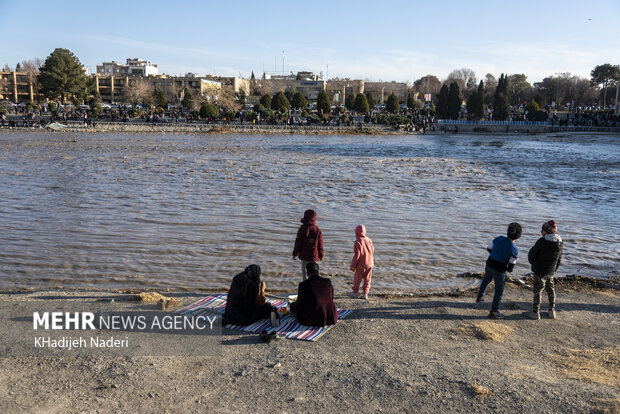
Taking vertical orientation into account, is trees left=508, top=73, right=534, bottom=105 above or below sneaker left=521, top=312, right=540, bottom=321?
above

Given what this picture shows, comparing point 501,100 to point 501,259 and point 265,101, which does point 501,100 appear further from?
point 501,259

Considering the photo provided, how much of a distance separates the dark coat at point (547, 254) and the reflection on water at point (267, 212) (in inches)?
82.3

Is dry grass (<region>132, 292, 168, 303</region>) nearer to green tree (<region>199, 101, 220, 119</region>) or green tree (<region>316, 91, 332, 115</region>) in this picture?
green tree (<region>199, 101, 220, 119</region>)

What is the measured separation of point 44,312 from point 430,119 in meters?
59.2

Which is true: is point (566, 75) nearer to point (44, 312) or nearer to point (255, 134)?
point (255, 134)

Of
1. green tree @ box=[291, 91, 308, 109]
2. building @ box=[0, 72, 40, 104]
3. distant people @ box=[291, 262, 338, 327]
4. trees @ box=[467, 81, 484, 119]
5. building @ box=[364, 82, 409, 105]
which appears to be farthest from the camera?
building @ box=[364, 82, 409, 105]

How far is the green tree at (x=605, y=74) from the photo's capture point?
103m

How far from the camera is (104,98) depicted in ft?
340

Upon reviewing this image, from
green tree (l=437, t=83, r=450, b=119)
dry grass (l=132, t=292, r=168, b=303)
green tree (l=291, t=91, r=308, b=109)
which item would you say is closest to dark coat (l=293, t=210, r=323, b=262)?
dry grass (l=132, t=292, r=168, b=303)

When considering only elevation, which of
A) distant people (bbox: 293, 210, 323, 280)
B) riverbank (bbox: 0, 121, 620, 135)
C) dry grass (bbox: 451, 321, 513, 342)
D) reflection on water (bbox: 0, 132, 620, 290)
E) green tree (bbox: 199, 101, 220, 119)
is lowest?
reflection on water (bbox: 0, 132, 620, 290)

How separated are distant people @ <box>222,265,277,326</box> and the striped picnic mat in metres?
0.08

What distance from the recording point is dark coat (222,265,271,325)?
19.0ft

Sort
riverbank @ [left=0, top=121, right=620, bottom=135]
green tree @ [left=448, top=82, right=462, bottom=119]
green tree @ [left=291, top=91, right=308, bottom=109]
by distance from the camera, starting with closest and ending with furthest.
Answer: riverbank @ [left=0, top=121, right=620, bottom=135] → green tree @ [left=448, top=82, right=462, bottom=119] → green tree @ [left=291, top=91, right=308, bottom=109]

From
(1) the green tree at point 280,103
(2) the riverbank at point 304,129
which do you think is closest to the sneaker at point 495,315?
(2) the riverbank at point 304,129
